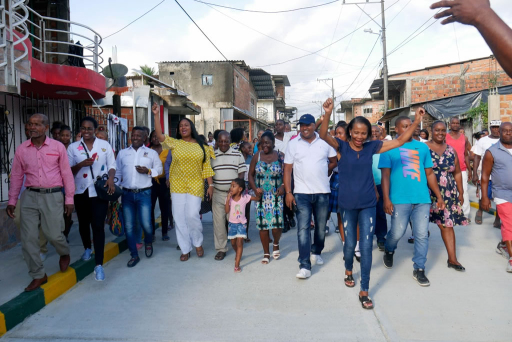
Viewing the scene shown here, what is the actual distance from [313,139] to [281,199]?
3.46ft

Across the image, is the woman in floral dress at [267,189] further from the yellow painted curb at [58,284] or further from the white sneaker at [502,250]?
the white sneaker at [502,250]

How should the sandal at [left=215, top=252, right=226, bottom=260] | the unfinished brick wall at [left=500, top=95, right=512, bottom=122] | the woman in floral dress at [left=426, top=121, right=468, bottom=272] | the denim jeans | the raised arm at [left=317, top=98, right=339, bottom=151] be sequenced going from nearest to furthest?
the raised arm at [left=317, top=98, right=339, bottom=151], the woman in floral dress at [left=426, top=121, right=468, bottom=272], the sandal at [left=215, top=252, right=226, bottom=260], the denim jeans, the unfinished brick wall at [left=500, top=95, right=512, bottom=122]

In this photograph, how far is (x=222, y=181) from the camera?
593 cm

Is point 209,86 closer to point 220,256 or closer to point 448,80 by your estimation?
point 448,80

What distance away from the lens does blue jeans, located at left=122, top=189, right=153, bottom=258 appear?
5.63 m

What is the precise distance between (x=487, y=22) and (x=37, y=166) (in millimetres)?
4178

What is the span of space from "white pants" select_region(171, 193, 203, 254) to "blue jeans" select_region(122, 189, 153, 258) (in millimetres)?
369

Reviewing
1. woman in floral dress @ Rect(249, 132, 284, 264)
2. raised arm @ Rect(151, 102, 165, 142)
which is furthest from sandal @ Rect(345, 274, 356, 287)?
raised arm @ Rect(151, 102, 165, 142)

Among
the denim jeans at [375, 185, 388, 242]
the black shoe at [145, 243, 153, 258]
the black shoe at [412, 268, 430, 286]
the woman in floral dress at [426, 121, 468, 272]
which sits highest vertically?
the woman in floral dress at [426, 121, 468, 272]

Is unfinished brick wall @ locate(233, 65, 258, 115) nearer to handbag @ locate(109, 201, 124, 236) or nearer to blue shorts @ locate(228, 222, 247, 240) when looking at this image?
handbag @ locate(109, 201, 124, 236)

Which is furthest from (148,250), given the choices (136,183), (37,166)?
(37,166)

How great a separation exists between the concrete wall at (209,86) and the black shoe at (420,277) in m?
25.8

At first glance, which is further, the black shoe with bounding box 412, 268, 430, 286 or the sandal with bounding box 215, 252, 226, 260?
the sandal with bounding box 215, 252, 226, 260

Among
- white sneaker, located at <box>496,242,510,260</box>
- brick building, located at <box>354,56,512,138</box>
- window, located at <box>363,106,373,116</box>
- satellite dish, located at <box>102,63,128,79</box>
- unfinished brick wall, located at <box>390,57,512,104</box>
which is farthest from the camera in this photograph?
window, located at <box>363,106,373,116</box>
